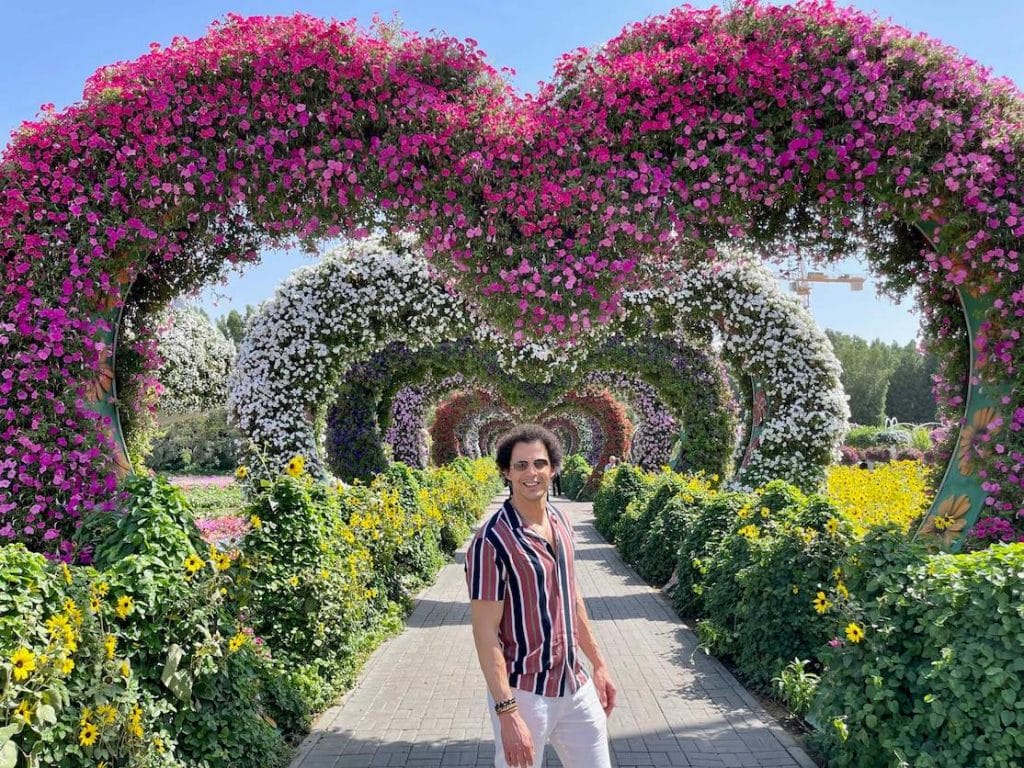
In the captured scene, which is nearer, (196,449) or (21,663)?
(21,663)

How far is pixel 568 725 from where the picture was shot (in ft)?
8.76

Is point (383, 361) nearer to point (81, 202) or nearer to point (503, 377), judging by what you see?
point (503, 377)

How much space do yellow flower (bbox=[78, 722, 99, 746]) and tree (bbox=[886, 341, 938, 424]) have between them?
226 feet

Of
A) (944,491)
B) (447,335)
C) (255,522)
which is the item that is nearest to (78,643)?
(255,522)

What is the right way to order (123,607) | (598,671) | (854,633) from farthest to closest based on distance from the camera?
(854,633) < (123,607) < (598,671)

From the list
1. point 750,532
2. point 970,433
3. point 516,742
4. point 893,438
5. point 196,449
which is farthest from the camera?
point 196,449

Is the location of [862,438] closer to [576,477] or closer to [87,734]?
[576,477]

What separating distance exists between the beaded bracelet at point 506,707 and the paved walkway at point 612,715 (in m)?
1.85

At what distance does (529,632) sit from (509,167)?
2785 millimetres

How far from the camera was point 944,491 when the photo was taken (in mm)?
4820

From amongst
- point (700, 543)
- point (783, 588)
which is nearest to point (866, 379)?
point (700, 543)

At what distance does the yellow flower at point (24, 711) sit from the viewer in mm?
2430

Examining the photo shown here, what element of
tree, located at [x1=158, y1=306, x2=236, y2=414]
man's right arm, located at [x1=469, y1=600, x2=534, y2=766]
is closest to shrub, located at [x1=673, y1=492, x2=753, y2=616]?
man's right arm, located at [x1=469, y1=600, x2=534, y2=766]

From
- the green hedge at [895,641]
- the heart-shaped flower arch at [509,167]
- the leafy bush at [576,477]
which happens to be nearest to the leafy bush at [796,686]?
the green hedge at [895,641]
